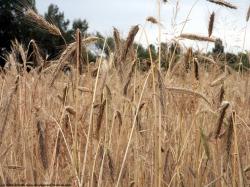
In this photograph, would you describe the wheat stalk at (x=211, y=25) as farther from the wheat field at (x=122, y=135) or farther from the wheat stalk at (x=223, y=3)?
the wheat stalk at (x=223, y=3)

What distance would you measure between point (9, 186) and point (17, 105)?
741mm

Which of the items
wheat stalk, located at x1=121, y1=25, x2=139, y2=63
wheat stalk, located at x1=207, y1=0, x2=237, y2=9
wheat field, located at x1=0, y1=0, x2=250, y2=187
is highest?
wheat stalk, located at x1=207, y1=0, x2=237, y2=9

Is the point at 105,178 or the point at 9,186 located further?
the point at 105,178

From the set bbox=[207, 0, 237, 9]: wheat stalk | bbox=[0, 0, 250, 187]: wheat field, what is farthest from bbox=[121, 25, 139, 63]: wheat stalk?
bbox=[207, 0, 237, 9]: wheat stalk

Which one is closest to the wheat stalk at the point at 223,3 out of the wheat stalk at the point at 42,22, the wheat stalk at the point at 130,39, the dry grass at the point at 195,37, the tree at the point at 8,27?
the dry grass at the point at 195,37

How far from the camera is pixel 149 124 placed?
2.43m

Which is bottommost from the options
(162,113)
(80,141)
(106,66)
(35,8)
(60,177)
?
(60,177)

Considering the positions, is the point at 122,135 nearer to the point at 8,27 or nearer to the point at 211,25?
the point at 211,25

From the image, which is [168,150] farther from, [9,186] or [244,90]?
[244,90]

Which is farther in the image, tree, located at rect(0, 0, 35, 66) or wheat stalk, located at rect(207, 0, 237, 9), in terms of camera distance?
tree, located at rect(0, 0, 35, 66)

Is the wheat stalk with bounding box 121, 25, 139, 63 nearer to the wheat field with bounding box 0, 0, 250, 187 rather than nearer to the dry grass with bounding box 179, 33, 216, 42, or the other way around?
the wheat field with bounding box 0, 0, 250, 187

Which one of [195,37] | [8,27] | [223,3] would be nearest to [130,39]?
[195,37]

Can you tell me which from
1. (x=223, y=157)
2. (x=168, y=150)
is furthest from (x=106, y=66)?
(x=223, y=157)

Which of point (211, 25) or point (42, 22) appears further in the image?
point (211, 25)
